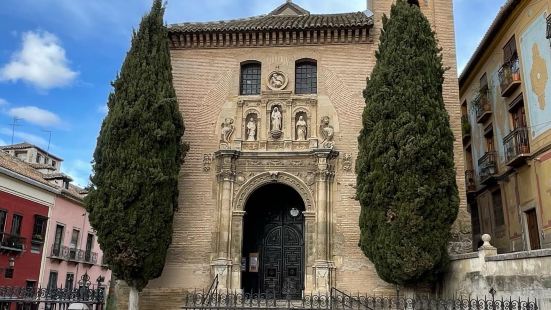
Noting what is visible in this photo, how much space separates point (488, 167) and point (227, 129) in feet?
31.7

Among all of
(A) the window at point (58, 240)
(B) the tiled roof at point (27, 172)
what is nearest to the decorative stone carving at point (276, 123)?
(B) the tiled roof at point (27, 172)

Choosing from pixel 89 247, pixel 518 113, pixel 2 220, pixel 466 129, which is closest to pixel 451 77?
pixel 518 113

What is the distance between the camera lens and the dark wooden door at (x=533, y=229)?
50.5 feet

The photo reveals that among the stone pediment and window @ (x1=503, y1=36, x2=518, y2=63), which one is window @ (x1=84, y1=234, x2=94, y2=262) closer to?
the stone pediment

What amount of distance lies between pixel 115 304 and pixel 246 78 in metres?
7.37

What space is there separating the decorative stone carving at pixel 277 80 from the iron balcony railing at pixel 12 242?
13.1 m

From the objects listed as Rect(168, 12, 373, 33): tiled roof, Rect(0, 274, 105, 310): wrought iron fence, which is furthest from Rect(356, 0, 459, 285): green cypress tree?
Rect(0, 274, 105, 310): wrought iron fence

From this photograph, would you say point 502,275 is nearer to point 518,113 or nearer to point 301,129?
point 301,129

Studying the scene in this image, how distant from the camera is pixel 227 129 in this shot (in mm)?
14969

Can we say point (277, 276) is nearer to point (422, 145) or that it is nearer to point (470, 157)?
point (422, 145)

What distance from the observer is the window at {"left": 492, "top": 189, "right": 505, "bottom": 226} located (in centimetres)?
1817

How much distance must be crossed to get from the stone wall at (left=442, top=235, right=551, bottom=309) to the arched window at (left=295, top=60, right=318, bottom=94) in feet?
20.8

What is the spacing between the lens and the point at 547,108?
14328 mm

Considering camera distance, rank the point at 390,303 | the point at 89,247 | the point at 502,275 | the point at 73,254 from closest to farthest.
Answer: the point at 390,303
the point at 502,275
the point at 73,254
the point at 89,247
